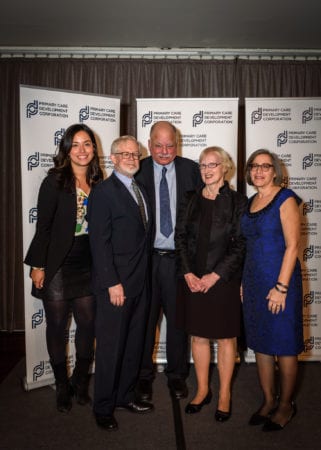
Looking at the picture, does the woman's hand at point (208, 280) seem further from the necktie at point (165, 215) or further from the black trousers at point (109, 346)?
the necktie at point (165, 215)

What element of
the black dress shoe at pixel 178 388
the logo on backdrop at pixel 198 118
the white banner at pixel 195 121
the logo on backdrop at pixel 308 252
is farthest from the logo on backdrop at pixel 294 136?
the black dress shoe at pixel 178 388

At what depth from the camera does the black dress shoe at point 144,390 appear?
2.59 metres

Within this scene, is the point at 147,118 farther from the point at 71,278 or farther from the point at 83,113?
the point at 71,278

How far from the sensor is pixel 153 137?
271 centimetres

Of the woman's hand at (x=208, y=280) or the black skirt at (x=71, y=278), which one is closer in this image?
the woman's hand at (x=208, y=280)

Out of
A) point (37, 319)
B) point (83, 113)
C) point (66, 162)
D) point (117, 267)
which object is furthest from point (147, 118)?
point (37, 319)

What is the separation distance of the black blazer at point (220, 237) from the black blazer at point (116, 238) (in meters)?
0.26

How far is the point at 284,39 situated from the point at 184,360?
348cm

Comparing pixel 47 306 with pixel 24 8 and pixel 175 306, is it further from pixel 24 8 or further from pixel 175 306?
pixel 24 8

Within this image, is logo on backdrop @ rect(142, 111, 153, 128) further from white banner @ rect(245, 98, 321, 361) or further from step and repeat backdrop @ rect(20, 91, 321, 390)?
white banner @ rect(245, 98, 321, 361)

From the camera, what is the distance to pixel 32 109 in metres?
2.80

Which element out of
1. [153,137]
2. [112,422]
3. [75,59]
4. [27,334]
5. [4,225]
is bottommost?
[112,422]

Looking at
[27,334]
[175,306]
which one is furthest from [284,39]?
[27,334]

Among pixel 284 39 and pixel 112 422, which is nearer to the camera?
pixel 112 422
